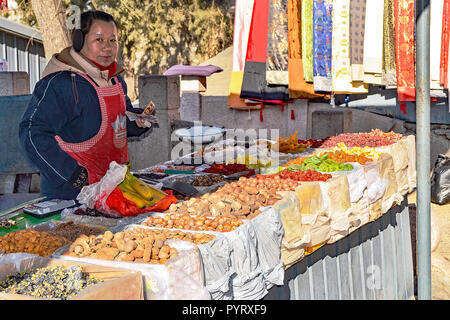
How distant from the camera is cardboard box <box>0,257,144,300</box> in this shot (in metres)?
2.12

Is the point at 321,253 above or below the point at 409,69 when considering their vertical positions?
below

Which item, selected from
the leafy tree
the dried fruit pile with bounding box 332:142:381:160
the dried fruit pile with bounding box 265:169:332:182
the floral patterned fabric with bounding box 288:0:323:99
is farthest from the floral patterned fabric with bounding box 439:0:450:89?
the leafy tree

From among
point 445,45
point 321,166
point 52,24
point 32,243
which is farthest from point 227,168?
point 52,24

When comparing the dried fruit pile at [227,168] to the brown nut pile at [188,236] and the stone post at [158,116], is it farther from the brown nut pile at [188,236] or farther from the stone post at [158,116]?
the stone post at [158,116]

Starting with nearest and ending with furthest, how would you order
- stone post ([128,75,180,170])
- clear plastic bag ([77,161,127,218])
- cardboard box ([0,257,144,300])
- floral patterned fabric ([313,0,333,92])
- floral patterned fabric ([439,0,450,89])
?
cardboard box ([0,257,144,300]) < clear plastic bag ([77,161,127,218]) < floral patterned fabric ([313,0,333,92]) < floral patterned fabric ([439,0,450,89]) < stone post ([128,75,180,170])

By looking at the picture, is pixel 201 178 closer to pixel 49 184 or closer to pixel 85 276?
pixel 49 184

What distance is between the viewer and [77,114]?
3.72 meters

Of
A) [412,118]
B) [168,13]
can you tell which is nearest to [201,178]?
[412,118]

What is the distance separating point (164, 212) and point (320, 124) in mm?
4575

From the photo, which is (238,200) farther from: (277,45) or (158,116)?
(277,45)

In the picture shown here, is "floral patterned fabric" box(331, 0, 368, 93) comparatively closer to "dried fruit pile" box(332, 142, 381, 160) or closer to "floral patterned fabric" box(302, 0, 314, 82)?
"floral patterned fabric" box(302, 0, 314, 82)

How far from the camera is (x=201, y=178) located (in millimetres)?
4277

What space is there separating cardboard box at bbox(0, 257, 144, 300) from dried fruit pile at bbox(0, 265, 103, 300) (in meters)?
0.03

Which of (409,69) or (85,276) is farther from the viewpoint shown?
(409,69)
